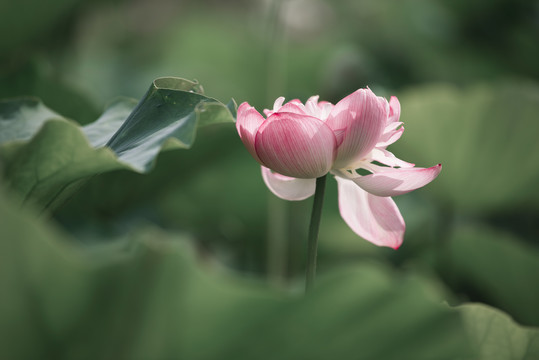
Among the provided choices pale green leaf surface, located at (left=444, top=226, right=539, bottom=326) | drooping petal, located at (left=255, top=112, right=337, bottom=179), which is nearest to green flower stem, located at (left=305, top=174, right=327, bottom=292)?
drooping petal, located at (left=255, top=112, right=337, bottom=179)

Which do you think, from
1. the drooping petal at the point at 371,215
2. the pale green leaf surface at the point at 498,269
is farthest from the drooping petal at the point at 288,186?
the pale green leaf surface at the point at 498,269

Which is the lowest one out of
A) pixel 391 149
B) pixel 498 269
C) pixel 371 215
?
pixel 498 269

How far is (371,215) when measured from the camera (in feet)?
1.72

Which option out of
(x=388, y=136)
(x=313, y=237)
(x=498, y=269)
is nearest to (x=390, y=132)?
(x=388, y=136)

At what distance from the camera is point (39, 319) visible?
31cm

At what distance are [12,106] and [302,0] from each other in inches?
109

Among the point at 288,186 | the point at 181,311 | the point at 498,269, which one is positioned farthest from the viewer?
the point at 498,269

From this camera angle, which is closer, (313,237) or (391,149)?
(313,237)

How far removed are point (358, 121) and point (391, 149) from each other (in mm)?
580

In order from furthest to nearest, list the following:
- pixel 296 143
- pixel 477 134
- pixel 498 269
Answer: pixel 477 134 < pixel 498 269 < pixel 296 143

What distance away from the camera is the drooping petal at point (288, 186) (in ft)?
1.80

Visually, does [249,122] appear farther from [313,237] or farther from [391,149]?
[391,149]

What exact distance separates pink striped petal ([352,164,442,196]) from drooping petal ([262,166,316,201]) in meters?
0.09

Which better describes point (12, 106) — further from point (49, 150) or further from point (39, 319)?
point (39, 319)
